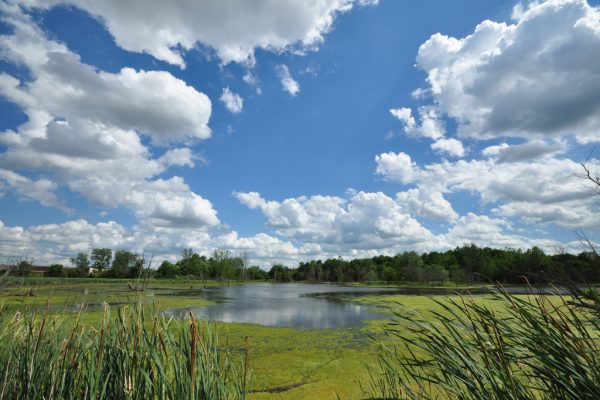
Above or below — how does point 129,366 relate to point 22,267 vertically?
below

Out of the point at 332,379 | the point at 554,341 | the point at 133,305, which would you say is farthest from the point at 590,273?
the point at 332,379

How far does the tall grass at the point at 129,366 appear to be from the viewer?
194 centimetres

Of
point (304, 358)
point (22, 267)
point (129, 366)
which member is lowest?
point (304, 358)

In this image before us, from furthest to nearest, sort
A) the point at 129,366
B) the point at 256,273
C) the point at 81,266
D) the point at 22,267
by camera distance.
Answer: the point at 256,273, the point at 81,266, the point at 22,267, the point at 129,366

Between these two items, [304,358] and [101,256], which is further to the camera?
[101,256]

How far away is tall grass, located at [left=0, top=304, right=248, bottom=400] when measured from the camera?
1.94 meters

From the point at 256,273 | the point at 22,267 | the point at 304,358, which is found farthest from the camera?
the point at 256,273

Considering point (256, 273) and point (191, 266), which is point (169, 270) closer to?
point (191, 266)

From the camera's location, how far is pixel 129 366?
2338 mm

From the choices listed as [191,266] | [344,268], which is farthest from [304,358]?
[344,268]

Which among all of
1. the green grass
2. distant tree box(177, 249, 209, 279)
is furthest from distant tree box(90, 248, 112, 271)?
the green grass

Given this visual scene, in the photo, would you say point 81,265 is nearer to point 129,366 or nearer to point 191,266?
point 191,266

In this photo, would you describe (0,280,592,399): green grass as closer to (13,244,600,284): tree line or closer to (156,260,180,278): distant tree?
(13,244,600,284): tree line

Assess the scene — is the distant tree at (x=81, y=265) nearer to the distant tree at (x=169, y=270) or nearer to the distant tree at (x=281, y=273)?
the distant tree at (x=169, y=270)
